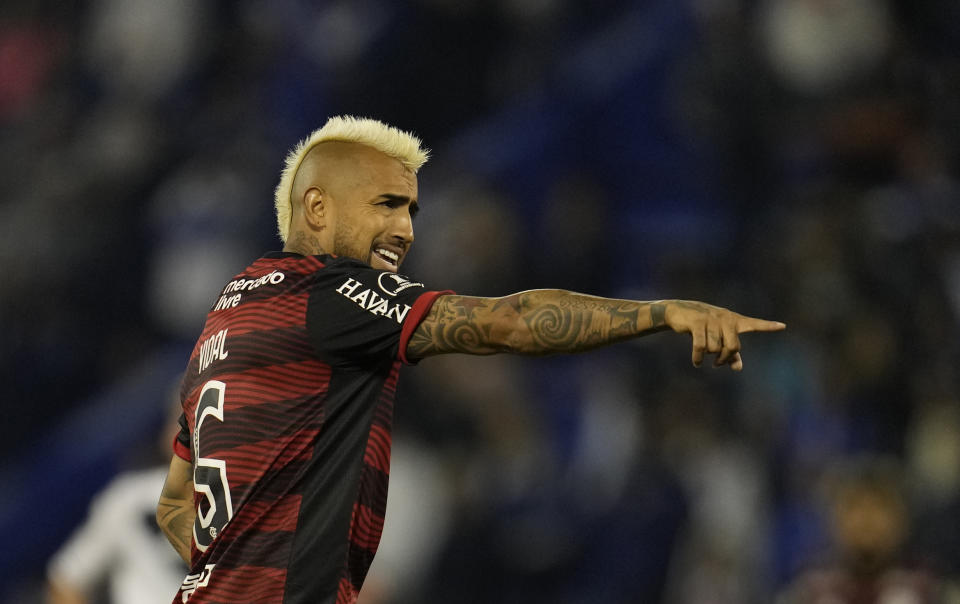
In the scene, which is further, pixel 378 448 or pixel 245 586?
pixel 378 448

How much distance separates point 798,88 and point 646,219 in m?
1.35

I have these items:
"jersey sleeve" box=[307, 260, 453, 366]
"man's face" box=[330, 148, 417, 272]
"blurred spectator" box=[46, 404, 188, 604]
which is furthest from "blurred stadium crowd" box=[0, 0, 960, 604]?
"jersey sleeve" box=[307, 260, 453, 366]

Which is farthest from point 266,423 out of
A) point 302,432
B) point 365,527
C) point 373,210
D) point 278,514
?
point 373,210

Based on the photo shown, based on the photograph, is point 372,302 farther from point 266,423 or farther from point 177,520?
point 177,520

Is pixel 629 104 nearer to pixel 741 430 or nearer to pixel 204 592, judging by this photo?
pixel 741 430

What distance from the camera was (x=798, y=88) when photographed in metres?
8.80

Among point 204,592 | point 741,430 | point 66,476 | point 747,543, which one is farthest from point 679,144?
point 204,592

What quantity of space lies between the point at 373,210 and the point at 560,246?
467 centimetres

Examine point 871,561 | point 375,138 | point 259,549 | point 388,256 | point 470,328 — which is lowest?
point 871,561

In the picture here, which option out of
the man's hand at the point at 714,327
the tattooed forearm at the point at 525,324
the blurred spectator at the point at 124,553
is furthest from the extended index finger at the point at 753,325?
the blurred spectator at the point at 124,553

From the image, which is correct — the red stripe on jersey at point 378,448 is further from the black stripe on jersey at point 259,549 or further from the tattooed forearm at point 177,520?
the tattooed forearm at point 177,520

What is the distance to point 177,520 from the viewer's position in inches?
152

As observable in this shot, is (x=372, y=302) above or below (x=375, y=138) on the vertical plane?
below

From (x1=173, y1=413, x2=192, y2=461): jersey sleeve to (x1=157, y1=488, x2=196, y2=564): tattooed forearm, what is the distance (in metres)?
0.16
